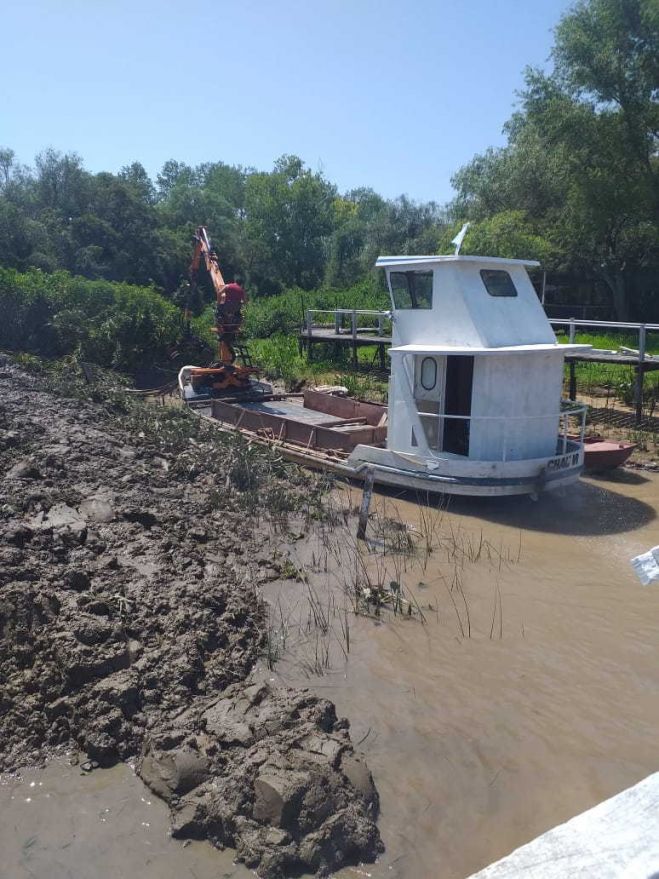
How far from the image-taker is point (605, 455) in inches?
478

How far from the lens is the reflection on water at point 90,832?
4.31m

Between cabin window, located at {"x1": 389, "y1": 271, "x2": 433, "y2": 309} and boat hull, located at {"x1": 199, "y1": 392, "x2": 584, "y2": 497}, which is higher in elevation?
cabin window, located at {"x1": 389, "y1": 271, "x2": 433, "y2": 309}

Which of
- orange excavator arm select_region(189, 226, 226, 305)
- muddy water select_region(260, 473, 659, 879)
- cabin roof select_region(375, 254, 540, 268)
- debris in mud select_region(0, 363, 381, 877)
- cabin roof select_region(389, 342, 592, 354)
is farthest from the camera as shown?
orange excavator arm select_region(189, 226, 226, 305)

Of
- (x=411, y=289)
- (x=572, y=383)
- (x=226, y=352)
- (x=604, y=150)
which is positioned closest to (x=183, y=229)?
(x=604, y=150)

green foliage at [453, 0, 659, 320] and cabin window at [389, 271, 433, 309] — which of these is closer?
cabin window at [389, 271, 433, 309]

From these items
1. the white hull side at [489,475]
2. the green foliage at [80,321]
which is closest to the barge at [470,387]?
the white hull side at [489,475]

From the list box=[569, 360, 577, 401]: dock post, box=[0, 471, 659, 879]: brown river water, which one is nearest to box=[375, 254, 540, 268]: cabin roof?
box=[0, 471, 659, 879]: brown river water

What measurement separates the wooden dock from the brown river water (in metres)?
4.59

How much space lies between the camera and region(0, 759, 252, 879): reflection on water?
4.31m

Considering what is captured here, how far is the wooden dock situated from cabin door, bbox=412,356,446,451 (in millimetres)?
1239

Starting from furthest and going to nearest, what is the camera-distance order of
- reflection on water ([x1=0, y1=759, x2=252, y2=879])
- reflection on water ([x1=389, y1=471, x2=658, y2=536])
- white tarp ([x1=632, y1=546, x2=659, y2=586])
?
1. reflection on water ([x1=389, y1=471, x2=658, y2=536])
2. reflection on water ([x1=0, y1=759, x2=252, y2=879])
3. white tarp ([x1=632, y1=546, x2=659, y2=586])

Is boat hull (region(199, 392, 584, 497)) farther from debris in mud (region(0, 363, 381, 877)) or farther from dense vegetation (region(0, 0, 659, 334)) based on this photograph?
dense vegetation (region(0, 0, 659, 334))

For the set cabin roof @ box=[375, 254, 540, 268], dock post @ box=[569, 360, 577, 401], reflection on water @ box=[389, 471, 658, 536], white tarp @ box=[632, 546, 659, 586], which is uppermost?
cabin roof @ box=[375, 254, 540, 268]

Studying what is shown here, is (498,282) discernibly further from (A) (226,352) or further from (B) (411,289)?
(A) (226,352)
